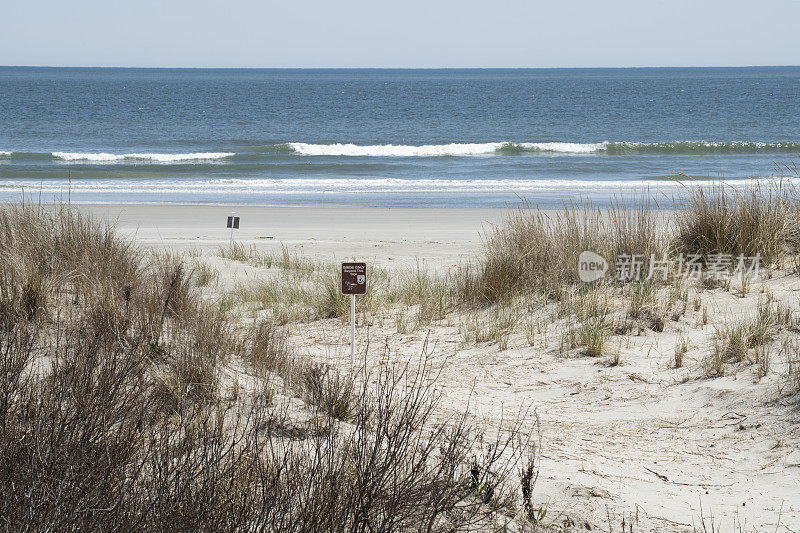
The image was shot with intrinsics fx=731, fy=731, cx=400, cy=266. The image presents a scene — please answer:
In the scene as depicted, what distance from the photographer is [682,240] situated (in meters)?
8.69

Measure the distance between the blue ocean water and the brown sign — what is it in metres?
4.30

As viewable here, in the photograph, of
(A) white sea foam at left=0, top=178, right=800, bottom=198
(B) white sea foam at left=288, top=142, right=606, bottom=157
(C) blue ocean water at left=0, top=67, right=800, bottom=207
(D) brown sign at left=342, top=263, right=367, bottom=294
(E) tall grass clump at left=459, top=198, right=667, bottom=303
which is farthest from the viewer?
(B) white sea foam at left=288, top=142, right=606, bottom=157

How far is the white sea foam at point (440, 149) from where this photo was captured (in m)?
36.3

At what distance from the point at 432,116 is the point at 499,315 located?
48.9 m

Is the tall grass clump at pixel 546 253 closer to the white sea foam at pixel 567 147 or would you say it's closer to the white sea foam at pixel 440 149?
the white sea foam at pixel 440 149

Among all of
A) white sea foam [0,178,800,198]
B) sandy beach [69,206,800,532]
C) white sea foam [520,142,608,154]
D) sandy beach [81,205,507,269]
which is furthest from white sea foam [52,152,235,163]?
sandy beach [69,206,800,532]

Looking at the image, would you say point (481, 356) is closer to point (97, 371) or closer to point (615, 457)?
point (615, 457)

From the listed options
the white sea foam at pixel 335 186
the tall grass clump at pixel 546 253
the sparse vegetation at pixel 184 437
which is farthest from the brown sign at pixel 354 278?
the white sea foam at pixel 335 186

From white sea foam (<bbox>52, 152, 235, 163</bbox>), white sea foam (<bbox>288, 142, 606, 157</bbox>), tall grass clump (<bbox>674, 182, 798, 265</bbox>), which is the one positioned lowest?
tall grass clump (<bbox>674, 182, 798, 265</bbox>)

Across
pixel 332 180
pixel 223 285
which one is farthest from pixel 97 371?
pixel 332 180

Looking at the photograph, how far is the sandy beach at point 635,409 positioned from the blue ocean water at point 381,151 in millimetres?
3843

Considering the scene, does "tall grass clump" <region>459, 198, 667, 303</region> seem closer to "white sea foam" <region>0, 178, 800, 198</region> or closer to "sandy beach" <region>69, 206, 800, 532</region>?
"sandy beach" <region>69, 206, 800, 532</region>

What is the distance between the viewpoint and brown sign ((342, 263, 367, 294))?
6.10 m

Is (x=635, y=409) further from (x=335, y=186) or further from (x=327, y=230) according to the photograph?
(x=335, y=186)
